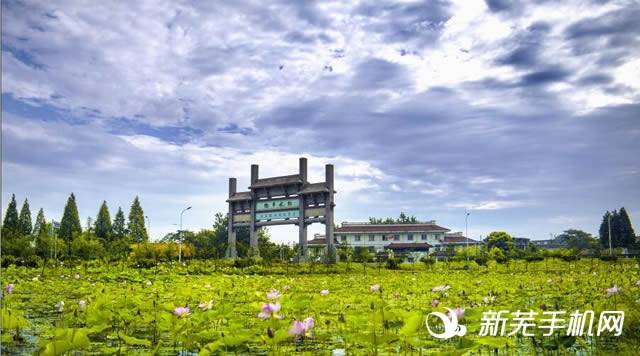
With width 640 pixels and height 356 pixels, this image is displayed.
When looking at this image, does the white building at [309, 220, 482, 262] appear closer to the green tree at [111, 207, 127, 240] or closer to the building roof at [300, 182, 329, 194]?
the green tree at [111, 207, 127, 240]

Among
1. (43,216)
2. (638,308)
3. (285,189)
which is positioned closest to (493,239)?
(285,189)

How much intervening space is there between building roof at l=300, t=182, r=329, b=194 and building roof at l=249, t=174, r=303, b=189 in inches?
28.1

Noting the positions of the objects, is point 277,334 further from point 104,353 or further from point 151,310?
point 151,310

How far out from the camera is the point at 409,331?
2457 mm

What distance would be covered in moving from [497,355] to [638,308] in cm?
183

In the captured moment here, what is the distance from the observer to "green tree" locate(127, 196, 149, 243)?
59.2 m

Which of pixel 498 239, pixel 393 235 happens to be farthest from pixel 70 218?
pixel 498 239

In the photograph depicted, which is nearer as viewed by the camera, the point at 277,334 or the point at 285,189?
the point at 277,334

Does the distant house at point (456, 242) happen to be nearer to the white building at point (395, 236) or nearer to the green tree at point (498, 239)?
the white building at point (395, 236)

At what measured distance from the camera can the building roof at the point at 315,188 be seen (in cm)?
3062

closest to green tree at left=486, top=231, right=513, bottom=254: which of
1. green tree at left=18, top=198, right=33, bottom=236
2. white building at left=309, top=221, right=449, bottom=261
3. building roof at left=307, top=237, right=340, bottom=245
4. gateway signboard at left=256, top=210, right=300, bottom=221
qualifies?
white building at left=309, top=221, right=449, bottom=261

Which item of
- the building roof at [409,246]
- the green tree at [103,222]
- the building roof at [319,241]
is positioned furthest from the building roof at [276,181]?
the green tree at [103,222]

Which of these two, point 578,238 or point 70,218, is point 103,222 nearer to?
point 70,218

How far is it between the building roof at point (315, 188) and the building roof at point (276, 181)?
0.71 metres
